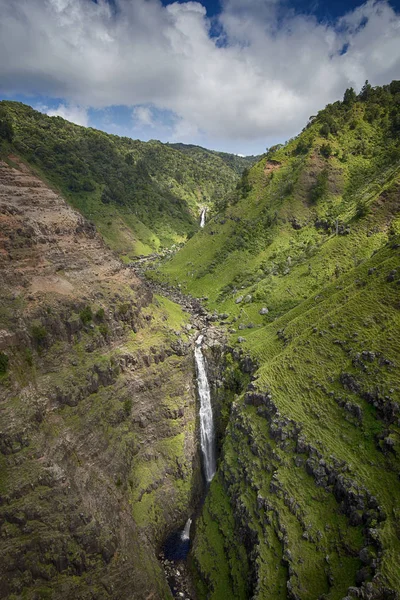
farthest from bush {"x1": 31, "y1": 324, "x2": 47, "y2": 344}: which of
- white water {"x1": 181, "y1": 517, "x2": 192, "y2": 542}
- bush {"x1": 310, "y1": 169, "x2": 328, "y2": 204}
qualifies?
bush {"x1": 310, "y1": 169, "x2": 328, "y2": 204}

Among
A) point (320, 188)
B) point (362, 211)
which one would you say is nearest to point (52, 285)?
point (362, 211)

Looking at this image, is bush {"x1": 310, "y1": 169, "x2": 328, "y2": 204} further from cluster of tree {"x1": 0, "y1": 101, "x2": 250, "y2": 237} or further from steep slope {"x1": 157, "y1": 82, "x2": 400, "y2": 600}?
cluster of tree {"x1": 0, "y1": 101, "x2": 250, "y2": 237}

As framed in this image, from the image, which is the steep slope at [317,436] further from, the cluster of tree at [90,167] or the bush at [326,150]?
the cluster of tree at [90,167]

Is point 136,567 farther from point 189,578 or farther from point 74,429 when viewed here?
point 74,429

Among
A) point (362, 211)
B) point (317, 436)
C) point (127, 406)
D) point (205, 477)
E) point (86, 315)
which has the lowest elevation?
point (205, 477)

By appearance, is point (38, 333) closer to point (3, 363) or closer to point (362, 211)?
point (3, 363)
